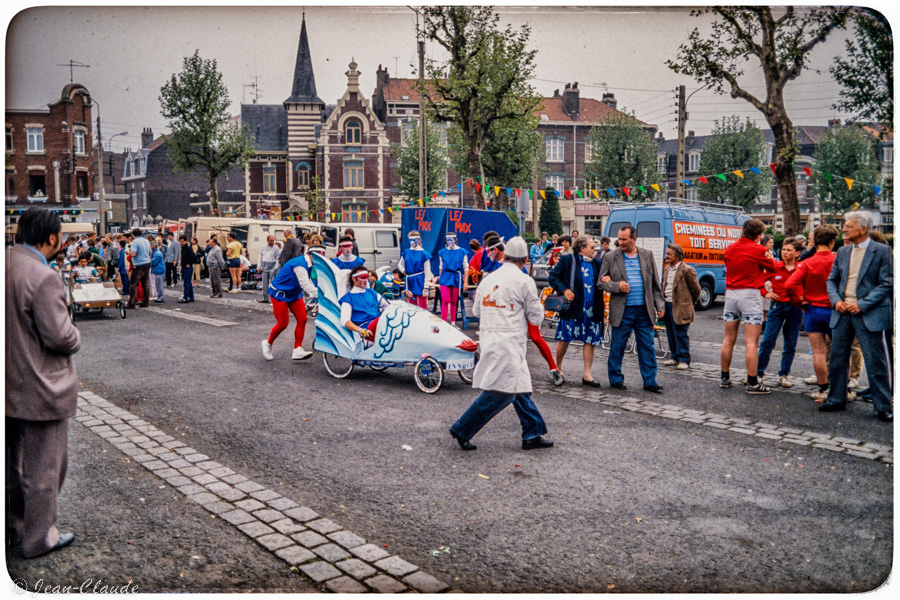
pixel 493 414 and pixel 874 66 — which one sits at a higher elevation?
pixel 874 66

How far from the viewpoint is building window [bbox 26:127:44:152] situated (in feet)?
14.9

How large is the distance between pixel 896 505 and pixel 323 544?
11.5 feet

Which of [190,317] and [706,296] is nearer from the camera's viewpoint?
[190,317]

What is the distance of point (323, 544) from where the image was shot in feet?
14.7

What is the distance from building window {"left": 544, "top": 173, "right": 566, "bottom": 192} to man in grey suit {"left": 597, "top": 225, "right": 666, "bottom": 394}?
44.6m

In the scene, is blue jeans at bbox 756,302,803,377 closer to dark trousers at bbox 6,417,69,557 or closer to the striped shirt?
the striped shirt

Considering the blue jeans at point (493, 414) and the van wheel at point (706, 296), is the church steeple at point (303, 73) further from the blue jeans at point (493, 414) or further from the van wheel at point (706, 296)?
the van wheel at point (706, 296)

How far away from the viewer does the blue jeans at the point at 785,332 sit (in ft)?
30.9

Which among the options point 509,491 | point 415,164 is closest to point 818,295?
point 509,491

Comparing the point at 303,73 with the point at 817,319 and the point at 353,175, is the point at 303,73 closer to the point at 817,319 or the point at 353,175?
the point at 817,319

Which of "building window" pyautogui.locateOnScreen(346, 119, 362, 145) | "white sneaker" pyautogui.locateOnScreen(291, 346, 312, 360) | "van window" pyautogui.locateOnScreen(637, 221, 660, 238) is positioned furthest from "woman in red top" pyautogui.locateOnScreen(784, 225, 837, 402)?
"building window" pyautogui.locateOnScreen(346, 119, 362, 145)

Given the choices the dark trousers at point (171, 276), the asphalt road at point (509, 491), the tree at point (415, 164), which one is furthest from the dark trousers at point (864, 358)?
the tree at point (415, 164)

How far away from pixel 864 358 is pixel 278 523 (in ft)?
19.4

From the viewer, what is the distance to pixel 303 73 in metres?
6.50
